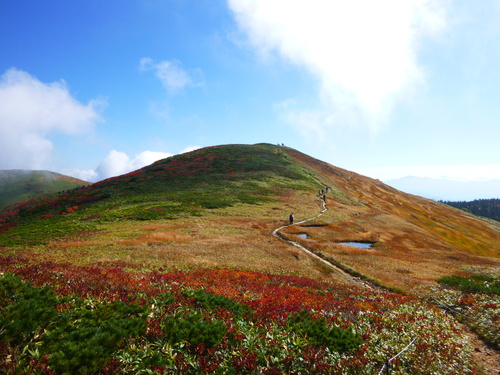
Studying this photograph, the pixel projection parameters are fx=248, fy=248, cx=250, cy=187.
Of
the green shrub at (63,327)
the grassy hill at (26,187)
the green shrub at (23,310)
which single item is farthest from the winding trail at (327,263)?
the grassy hill at (26,187)

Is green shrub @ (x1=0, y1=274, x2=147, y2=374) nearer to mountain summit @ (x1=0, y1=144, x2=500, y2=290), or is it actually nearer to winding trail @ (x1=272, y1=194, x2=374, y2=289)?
mountain summit @ (x1=0, y1=144, x2=500, y2=290)

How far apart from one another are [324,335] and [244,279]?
10.0 metres

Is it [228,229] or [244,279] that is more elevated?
[228,229]

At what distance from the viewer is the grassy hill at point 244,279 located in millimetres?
9305

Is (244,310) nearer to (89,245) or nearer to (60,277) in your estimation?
(60,277)

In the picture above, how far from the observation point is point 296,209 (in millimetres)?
67188

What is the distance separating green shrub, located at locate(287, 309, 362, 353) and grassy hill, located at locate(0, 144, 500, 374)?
69 mm

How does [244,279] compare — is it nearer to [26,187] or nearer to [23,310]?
[23,310]

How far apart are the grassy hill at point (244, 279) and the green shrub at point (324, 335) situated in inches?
2.7

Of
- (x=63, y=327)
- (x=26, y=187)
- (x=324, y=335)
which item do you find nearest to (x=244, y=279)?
(x=324, y=335)

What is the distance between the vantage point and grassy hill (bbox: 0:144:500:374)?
9305 mm

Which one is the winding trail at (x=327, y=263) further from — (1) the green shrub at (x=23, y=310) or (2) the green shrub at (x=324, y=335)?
(1) the green shrub at (x=23, y=310)

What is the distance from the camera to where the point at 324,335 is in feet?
35.8

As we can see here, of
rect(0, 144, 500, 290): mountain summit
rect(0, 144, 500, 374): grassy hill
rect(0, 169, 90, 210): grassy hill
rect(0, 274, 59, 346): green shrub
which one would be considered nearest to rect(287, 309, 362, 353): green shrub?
rect(0, 144, 500, 374): grassy hill
